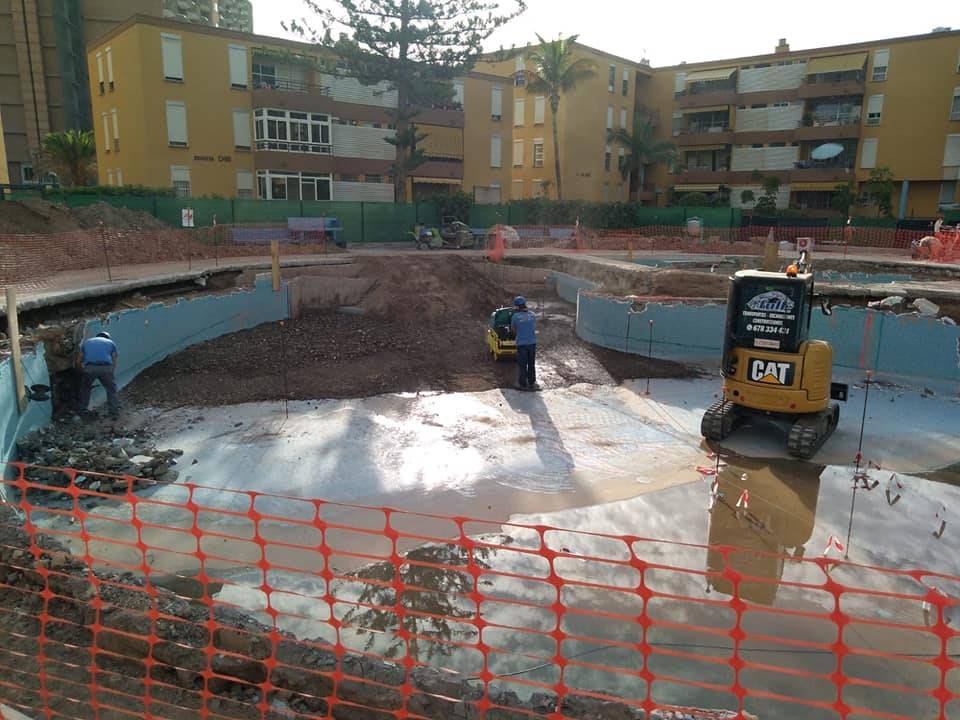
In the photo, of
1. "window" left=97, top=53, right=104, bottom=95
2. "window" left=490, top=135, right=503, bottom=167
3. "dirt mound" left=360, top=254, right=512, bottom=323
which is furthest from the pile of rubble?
"window" left=490, top=135, right=503, bottom=167

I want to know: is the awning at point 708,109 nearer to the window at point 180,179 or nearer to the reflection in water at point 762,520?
the window at point 180,179

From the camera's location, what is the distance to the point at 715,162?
5222 centimetres

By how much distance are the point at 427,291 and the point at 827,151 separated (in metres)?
36.5

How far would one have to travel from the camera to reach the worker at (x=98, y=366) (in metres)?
10.9

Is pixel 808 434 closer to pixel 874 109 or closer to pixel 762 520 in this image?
pixel 762 520

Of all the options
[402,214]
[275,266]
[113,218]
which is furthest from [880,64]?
[113,218]

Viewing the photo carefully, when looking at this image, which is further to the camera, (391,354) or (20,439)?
(391,354)

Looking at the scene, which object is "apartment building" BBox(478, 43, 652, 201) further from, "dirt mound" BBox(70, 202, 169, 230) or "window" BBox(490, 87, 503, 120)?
"dirt mound" BBox(70, 202, 169, 230)

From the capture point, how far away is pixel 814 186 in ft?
156

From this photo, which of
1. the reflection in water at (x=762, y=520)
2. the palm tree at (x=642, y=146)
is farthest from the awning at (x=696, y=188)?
the reflection in water at (x=762, y=520)

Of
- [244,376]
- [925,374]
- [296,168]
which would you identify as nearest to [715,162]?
[296,168]

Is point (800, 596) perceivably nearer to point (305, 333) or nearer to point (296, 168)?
point (305, 333)

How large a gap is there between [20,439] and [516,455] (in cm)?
651

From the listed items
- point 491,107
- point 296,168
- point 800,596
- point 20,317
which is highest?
point 491,107
